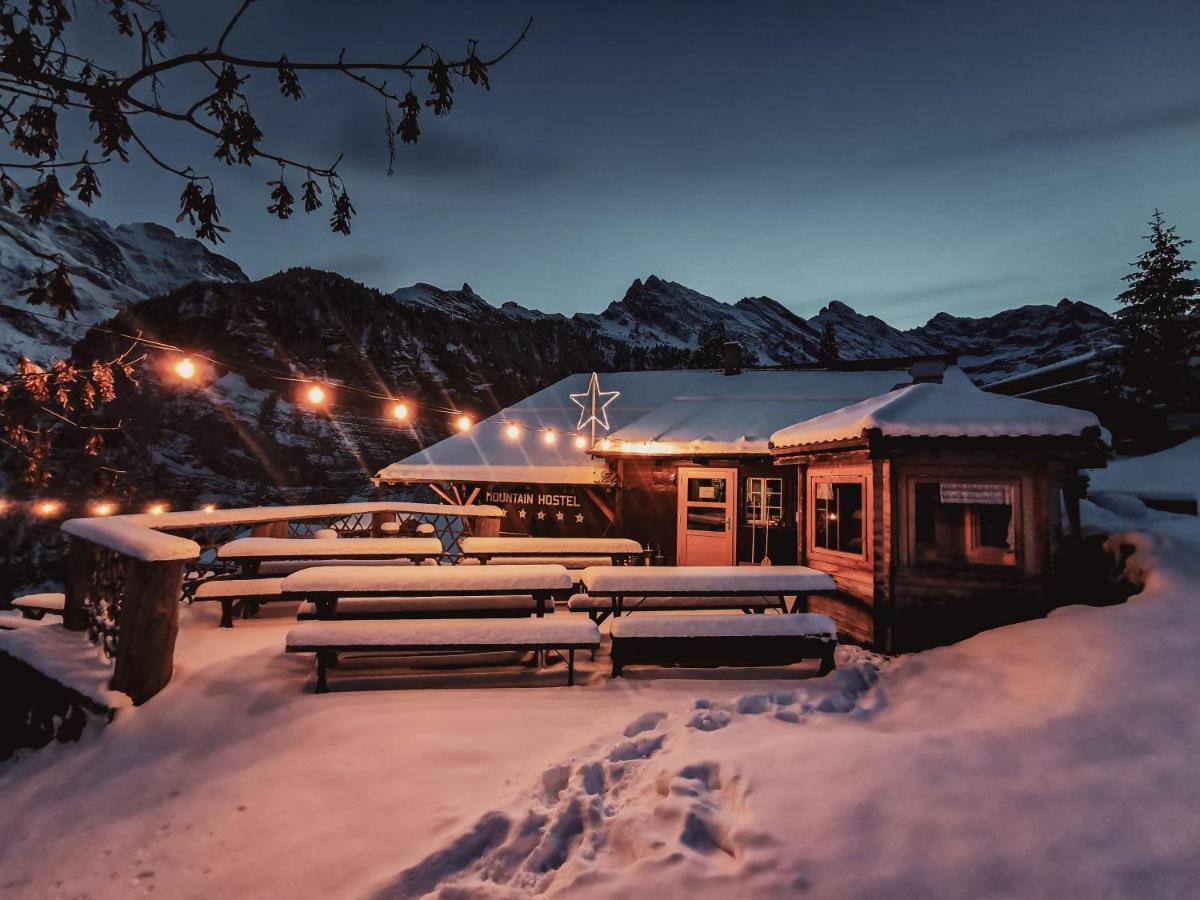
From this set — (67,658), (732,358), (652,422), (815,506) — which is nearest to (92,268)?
(732,358)

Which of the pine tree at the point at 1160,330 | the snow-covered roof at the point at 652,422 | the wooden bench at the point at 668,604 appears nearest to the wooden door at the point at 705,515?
the snow-covered roof at the point at 652,422

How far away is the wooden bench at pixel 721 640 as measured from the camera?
20.0ft

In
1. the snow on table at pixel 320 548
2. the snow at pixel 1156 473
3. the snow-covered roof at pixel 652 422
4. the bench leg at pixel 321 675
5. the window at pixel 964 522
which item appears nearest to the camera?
the bench leg at pixel 321 675

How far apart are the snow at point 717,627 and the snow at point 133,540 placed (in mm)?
4486

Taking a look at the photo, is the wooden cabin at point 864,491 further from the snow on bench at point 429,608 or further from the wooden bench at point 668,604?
the snow on bench at point 429,608

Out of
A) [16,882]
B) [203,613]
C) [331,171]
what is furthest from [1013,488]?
[203,613]

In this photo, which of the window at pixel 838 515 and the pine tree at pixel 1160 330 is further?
the pine tree at pixel 1160 330

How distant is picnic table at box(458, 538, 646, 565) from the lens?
386 inches

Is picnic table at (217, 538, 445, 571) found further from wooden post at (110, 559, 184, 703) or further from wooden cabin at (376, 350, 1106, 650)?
wooden cabin at (376, 350, 1106, 650)

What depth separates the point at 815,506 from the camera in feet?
31.0

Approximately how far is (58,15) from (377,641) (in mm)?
4972

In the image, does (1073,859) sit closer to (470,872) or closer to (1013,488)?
→ (470,872)

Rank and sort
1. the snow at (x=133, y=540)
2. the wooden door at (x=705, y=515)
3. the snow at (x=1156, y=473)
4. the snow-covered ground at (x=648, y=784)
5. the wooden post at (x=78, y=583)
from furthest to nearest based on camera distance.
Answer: the snow at (x=1156, y=473), the wooden door at (x=705, y=515), the wooden post at (x=78, y=583), the snow at (x=133, y=540), the snow-covered ground at (x=648, y=784)

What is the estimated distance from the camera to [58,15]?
2742mm
